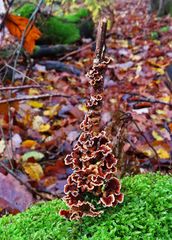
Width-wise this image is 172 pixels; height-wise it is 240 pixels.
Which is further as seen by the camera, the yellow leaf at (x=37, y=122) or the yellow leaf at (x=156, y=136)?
the yellow leaf at (x=37, y=122)

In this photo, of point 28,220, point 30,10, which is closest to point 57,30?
point 30,10

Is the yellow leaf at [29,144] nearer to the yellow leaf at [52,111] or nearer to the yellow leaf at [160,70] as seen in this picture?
the yellow leaf at [52,111]

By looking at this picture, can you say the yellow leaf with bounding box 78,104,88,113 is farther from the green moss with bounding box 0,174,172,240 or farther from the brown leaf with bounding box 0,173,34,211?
the green moss with bounding box 0,174,172,240

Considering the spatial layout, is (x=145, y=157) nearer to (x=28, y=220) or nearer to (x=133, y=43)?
(x=28, y=220)

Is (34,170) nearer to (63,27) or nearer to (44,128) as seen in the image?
(44,128)

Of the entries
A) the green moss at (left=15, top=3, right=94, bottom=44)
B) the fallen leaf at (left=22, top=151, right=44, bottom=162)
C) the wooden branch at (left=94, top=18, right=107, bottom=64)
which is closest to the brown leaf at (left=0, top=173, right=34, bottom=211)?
the fallen leaf at (left=22, top=151, right=44, bottom=162)

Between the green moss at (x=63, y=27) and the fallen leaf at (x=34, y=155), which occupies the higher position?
the green moss at (x=63, y=27)

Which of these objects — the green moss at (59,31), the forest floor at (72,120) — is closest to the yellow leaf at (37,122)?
the forest floor at (72,120)
